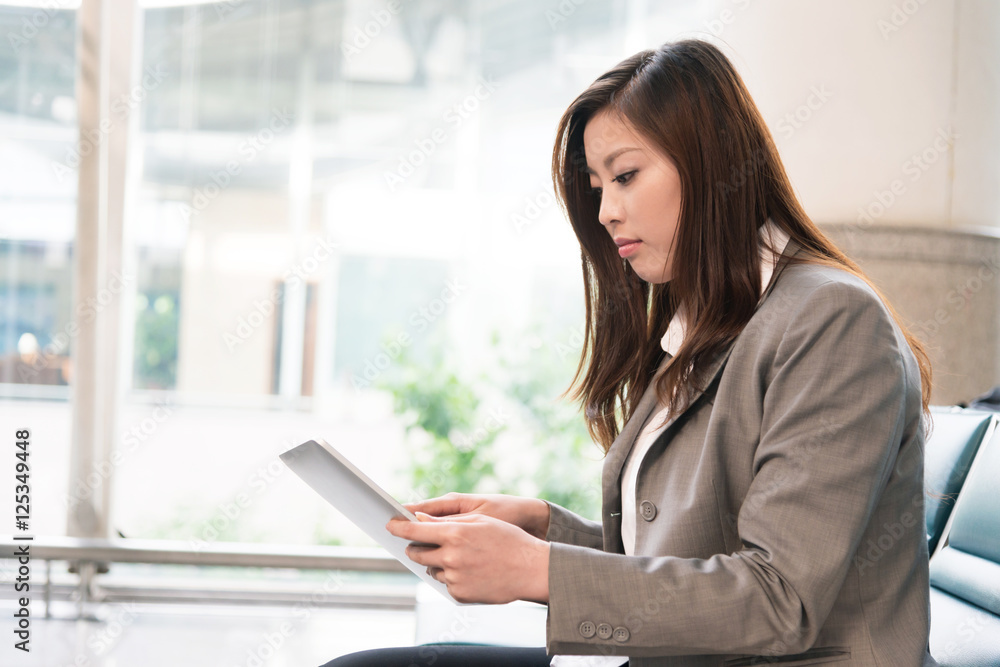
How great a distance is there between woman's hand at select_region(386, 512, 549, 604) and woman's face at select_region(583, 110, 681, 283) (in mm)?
452

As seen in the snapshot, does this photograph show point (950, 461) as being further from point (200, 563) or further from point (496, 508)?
point (200, 563)

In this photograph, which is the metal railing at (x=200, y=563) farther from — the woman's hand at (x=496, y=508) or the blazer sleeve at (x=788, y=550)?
the blazer sleeve at (x=788, y=550)

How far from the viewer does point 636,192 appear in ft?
3.43

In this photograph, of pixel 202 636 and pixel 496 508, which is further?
pixel 202 636

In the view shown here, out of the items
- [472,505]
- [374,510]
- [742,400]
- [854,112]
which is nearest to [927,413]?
[742,400]

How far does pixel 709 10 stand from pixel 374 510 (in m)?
3.06

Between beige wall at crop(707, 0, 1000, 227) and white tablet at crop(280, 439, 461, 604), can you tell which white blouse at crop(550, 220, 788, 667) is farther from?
beige wall at crop(707, 0, 1000, 227)

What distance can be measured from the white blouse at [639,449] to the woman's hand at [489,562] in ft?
0.75

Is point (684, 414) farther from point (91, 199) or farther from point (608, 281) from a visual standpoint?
point (91, 199)

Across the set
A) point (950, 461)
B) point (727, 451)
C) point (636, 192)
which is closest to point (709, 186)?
point (636, 192)

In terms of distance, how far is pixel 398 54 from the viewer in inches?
126

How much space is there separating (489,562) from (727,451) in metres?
0.32

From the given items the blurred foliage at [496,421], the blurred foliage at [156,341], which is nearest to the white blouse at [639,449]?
the blurred foliage at [496,421]

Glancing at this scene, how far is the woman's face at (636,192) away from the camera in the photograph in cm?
102
